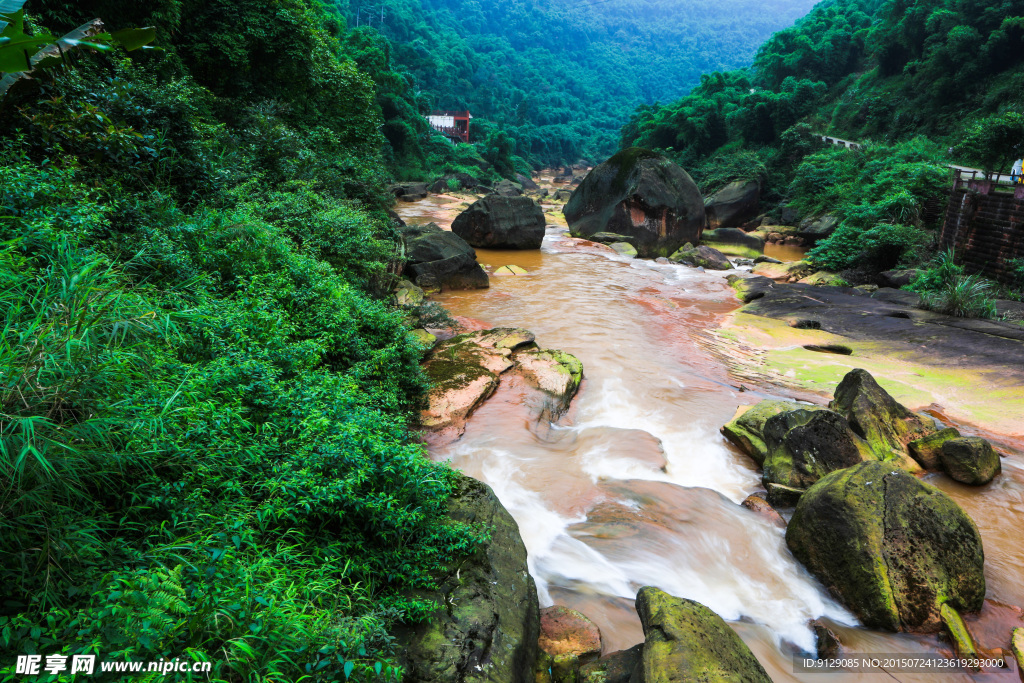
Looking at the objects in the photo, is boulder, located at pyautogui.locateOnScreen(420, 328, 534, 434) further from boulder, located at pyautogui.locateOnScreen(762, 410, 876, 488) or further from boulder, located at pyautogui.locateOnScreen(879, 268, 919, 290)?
boulder, located at pyautogui.locateOnScreen(879, 268, 919, 290)

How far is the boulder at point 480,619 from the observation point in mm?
2814

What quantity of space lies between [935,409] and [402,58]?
61609 mm

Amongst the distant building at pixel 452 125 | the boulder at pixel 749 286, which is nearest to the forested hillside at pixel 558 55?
the distant building at pixel 452 125

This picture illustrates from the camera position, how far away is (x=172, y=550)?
259cm

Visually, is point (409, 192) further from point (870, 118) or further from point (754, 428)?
point (754, 428)

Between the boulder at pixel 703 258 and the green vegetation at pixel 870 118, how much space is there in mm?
2791

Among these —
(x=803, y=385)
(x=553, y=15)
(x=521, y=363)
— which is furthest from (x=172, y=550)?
→ (x=553, y=15)

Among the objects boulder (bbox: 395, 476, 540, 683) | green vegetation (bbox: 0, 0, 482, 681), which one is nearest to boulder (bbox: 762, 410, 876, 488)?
boulder (bbox: 395, 476, 540, 683)

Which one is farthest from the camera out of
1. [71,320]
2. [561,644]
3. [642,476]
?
[642,476]

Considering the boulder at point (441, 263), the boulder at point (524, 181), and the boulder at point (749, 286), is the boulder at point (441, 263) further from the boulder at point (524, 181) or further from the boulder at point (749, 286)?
the boulder at point (524, 181)

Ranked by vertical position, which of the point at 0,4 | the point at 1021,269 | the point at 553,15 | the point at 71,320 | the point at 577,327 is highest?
the point at 553,15

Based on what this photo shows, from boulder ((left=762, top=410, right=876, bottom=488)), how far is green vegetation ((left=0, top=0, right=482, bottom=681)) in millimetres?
3690

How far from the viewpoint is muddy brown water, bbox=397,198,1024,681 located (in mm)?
4320

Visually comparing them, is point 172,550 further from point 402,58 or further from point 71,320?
point 402,58
